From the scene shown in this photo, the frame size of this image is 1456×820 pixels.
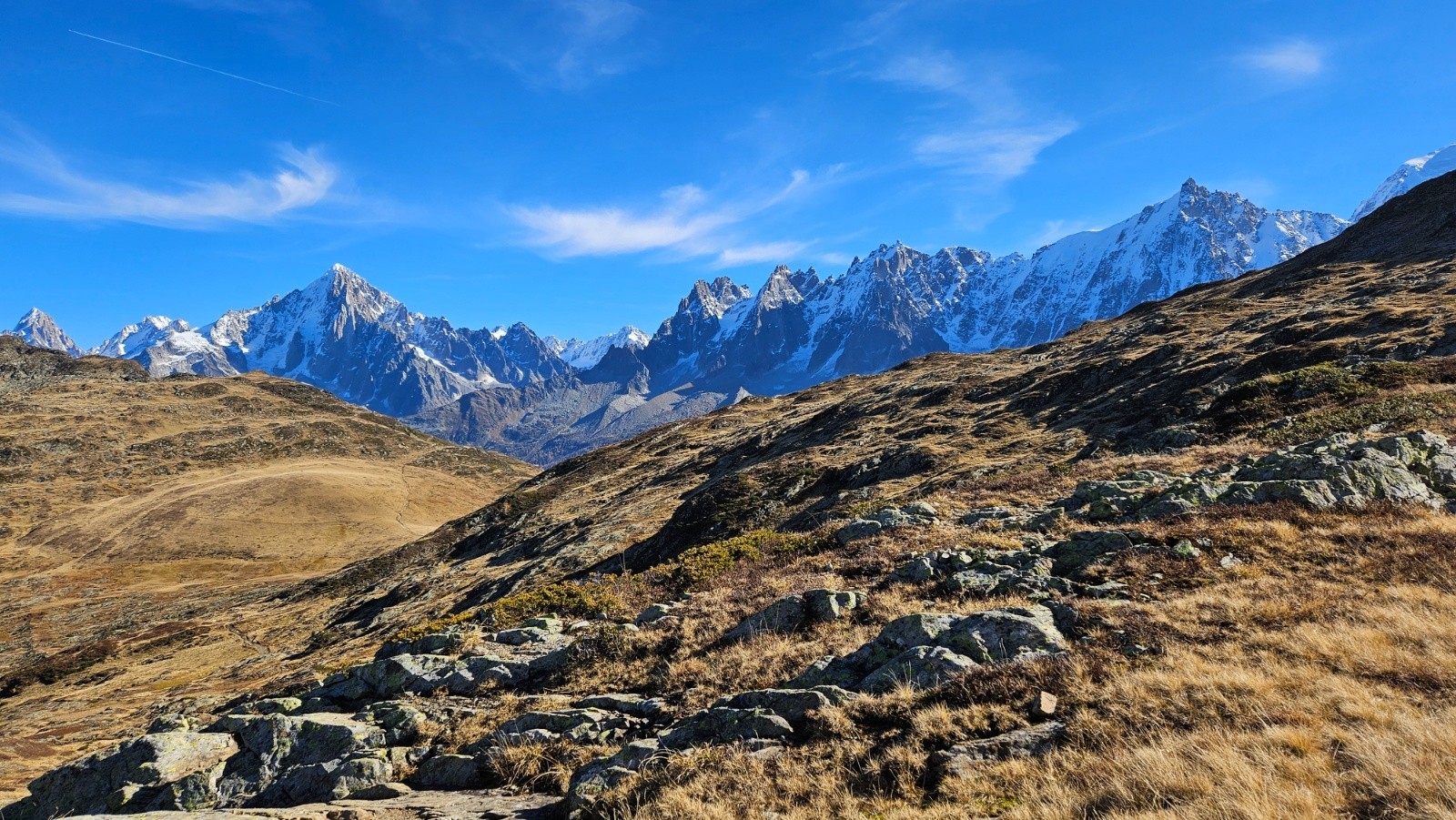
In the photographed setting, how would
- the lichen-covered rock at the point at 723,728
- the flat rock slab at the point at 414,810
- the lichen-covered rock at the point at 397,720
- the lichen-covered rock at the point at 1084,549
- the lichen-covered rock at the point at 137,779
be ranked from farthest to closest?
1. the lichen-covered rock at the point at 1084,549
2. the lichen-covered rock at the point at 397,720
3. the lichen-covered rock at the point at 137,779
4. the lichen-covered rock at the point at 723,728
5. the flat rock slab at the point at 414,810

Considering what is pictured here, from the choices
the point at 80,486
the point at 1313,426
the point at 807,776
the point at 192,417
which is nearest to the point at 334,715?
the point at 807,776

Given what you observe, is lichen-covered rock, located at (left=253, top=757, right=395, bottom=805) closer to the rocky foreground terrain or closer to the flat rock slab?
the rocky foreground terrain

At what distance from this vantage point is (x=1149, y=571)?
12.5 m

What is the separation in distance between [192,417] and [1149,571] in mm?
205879

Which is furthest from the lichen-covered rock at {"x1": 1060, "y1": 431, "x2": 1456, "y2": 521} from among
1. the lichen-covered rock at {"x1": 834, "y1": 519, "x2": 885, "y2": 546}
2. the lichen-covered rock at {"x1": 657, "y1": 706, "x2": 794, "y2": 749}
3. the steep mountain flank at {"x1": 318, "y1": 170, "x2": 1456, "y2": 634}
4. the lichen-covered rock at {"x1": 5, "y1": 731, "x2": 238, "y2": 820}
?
the lichen-covered rock at {"x1": 5, "y1": 731, "x2": 238, "y2": 820}

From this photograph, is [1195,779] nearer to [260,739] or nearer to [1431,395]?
[260,739]

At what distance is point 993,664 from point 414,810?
29.1 ft

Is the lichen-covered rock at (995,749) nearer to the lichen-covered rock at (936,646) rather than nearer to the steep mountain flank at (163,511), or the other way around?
the lichen-covered rock at (936,646)

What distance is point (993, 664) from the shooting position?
958cm

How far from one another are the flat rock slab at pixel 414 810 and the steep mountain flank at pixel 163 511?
29.8m

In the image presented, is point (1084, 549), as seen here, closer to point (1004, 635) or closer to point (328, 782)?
point (1004, 635)

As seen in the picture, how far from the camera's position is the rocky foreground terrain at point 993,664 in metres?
6.89

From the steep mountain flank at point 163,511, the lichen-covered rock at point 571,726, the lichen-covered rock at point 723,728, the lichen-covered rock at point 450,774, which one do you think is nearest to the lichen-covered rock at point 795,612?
the lichen-covered rock at point 571,726

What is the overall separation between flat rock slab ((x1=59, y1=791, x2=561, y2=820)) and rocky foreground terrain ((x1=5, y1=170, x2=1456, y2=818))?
7 centimetres
